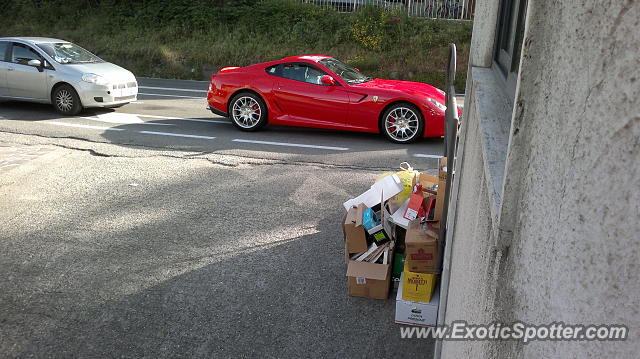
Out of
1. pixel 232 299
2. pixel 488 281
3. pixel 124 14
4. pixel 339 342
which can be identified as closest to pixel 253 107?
pixel 232 299

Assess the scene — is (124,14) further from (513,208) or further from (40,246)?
(513,208)

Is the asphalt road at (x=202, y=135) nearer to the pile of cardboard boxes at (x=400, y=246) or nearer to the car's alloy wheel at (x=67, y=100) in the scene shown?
the car's alloy wheel at (x=67, y=100)

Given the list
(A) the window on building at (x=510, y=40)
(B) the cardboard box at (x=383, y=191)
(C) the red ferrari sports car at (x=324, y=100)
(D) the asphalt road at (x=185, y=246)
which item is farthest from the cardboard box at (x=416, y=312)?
(C) the red ferrari sports car at (x=324, y=100)

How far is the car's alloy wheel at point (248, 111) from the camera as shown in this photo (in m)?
10.5

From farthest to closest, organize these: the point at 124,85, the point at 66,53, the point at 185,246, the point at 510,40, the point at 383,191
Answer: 1. the point at 66,53
2. the point at 124,85
3. the point at 185,246
4. the point at 383,191
5. the point at 510,40

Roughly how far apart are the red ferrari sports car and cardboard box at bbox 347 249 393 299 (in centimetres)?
540

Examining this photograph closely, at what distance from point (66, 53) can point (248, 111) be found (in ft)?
16.1

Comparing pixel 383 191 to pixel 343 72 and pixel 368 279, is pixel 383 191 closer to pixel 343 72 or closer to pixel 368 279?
pixel 368 279

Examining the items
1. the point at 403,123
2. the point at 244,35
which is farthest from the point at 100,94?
the point at 244,35

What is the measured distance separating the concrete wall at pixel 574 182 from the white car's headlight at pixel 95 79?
11680 millimetres

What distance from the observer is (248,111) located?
10.5 m

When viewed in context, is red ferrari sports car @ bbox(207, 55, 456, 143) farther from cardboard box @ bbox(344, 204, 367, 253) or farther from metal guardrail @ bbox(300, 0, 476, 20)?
metal guardrail @ bbox(300, 0, 476, 20)

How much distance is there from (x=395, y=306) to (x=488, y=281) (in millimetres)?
3030

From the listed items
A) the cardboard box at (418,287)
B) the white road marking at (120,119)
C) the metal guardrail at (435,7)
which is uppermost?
the metal guardrail at (435,7)
